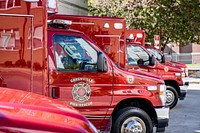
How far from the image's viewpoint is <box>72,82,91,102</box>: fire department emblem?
613 cm

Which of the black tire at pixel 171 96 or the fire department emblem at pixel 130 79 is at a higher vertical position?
the fire department emblem at pixel 130 79

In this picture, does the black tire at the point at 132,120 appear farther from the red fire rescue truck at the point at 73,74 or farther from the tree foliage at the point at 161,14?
the tree foliage at the point at 161,14

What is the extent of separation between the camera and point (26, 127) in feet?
7.36

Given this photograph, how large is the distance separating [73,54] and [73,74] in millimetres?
333

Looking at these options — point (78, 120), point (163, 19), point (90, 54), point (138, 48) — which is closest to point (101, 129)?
point (90, 54)

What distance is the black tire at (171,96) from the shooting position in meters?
12.2

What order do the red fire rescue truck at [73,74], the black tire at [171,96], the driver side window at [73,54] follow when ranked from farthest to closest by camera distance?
the black tire at [171,96] → the driver side window at [73,54] → the red fire rescue truck at [73,74]

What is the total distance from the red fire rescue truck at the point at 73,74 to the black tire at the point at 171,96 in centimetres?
527

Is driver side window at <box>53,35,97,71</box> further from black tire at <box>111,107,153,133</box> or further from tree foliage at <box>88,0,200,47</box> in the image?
tree foliage at <box>88,0,200,47</box>

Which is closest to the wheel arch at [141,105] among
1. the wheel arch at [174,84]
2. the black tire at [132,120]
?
the black tire at [132,120]

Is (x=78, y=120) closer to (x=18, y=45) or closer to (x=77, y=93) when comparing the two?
(x=18, y=45)

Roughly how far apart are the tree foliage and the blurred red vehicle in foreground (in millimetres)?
19375

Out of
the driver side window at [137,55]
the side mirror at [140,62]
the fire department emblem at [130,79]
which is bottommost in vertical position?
the fire department emblem at [130,79]

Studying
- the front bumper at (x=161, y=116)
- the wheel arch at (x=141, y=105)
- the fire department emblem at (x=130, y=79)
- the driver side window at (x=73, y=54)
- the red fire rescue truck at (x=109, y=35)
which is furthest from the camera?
the red fire rescue truck at (x=109, y=35)
